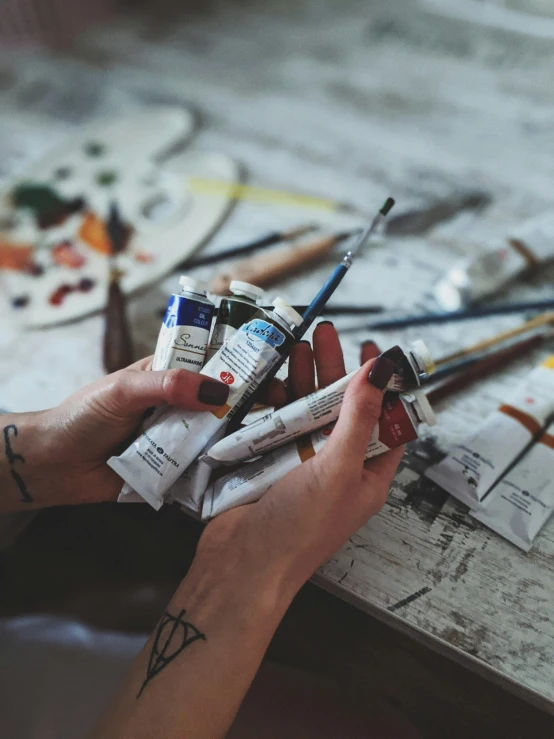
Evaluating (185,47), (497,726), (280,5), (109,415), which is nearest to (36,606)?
(109,415)

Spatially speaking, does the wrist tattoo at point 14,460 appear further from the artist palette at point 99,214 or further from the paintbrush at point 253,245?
the paintbrush at point 253,245

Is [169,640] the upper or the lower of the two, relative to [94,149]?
lower

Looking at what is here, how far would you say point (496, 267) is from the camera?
2.41ft

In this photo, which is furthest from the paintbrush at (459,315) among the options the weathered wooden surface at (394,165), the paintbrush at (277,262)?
the paintbrush at (277,262)

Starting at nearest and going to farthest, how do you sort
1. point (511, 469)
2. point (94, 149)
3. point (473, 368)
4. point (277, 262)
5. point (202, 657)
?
1. point (202, 657)
2. point (511, 469)
3. point (473, 368)
4. point (277, 262)
5. point (94, 149)

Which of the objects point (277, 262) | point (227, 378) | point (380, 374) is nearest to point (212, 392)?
point (227, 378)

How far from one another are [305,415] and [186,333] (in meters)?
0.12

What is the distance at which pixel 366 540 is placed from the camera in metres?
0.52

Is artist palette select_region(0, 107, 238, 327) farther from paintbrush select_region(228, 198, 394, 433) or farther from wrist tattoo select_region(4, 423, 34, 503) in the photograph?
paintbrush select_region(228, 198, 394, 433)

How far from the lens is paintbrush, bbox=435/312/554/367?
66 centimetres

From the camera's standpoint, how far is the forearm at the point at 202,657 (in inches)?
16.5

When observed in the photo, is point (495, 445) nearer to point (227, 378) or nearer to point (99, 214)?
point (227, 378)

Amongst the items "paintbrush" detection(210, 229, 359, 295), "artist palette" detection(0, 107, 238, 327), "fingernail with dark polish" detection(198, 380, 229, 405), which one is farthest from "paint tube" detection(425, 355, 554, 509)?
"artist palette" detection(0, 107, 238, 327)

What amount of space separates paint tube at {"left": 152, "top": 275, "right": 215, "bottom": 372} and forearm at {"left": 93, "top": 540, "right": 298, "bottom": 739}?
0.54 ft
